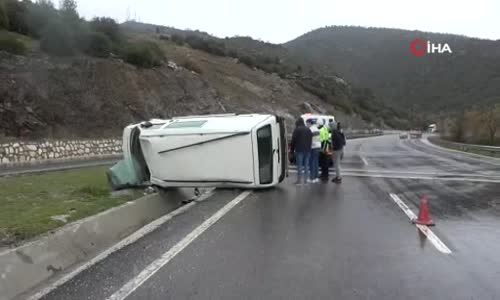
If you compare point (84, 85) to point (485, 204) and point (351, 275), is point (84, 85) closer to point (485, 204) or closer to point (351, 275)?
point (485, 204)

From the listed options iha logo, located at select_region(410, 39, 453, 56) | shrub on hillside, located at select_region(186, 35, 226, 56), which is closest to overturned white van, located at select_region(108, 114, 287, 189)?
shrub on hillside, located at select_region(186, 35, 226, 56)

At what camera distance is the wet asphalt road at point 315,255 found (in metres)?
5.76

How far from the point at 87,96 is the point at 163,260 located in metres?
26.0

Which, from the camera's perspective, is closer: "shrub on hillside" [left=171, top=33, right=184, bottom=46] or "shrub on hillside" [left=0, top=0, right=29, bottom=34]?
"shrub on hillside" [left=0, top=0, right=29, bottom=34]

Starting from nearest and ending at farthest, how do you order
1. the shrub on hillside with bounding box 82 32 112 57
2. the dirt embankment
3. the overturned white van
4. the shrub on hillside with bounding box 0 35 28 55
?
the overturned white van < the dirt embankment < the shrub on hillside with bounding box 0 35 28 55 < the shrub on hillside with bounding box 82 32 112 57

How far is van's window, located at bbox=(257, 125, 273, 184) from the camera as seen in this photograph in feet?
42.9

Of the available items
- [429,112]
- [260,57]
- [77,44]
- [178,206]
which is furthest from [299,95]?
→ [178,206]

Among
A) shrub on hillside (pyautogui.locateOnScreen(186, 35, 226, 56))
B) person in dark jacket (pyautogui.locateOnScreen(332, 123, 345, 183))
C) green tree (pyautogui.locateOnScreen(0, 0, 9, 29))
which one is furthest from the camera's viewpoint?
shrub on hillside (pyautogui.locateOnScreen(186, 35, 226, 56))

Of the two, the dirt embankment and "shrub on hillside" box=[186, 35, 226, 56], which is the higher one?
"shrub on hillside" box=[186, 35, 226, 56]

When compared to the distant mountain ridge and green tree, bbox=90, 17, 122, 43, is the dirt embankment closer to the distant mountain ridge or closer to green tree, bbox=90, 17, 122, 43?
green tree, bbox=90, 17, 122, 43

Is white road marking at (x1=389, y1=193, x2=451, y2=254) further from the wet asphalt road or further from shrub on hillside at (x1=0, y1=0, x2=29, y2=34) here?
shrub on hillside at (x1=0, y1=0, x2=29, y2=34)

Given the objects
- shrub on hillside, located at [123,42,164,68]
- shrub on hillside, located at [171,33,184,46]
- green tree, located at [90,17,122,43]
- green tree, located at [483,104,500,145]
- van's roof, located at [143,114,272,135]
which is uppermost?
shrub on hillside, located at [171,33,184,46]

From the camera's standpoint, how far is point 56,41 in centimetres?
3319

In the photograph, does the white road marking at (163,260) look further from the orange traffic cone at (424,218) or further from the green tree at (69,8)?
the green tree at (69,8)
